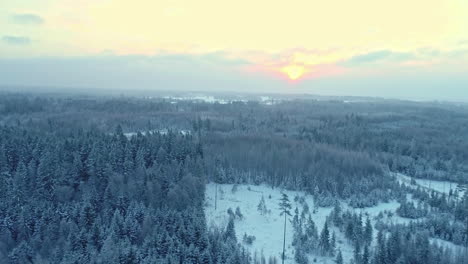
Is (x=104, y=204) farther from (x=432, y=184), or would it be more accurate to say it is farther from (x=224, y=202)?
(x=432, y=184)

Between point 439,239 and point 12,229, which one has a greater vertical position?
point 12,229

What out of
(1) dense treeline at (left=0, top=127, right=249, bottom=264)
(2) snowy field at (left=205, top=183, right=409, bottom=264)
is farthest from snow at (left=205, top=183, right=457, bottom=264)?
(1) dense treeline at (left=0, top=127, right=249, bottom=264)

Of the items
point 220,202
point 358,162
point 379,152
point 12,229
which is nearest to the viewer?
point 12,229

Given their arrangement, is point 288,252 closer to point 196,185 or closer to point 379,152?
point 196,185

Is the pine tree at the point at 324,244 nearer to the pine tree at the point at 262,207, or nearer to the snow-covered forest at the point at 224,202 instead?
the snow-covered forest at the point at 224,202

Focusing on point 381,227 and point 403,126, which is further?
point 403,126

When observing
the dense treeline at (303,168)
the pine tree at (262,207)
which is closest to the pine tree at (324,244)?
the pine tree at (262,207)

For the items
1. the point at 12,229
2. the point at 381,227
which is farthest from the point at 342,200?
the point at 12,229

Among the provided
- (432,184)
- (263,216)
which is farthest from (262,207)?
(432,184)
